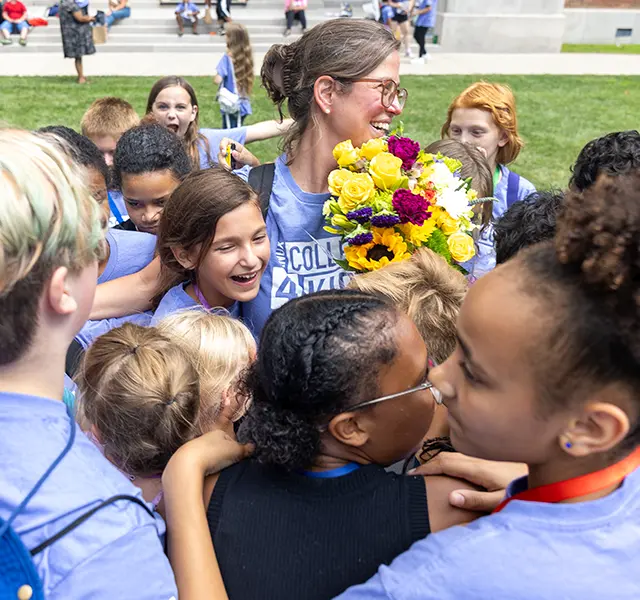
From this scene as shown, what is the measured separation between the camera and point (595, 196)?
1221 mm

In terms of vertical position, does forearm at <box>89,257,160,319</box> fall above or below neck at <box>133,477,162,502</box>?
above

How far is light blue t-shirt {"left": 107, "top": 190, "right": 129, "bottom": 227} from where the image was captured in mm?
4397

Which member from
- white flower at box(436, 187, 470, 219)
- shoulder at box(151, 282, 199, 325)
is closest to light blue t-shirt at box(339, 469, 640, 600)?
white flower at box(436, 187, 470, 219)

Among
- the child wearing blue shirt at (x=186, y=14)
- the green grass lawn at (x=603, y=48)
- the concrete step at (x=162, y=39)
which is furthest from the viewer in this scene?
the green grass lawn at (x=603, y=48)

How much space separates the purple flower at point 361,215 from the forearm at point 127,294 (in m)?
1.04

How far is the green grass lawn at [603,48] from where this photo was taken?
2247 centimetres

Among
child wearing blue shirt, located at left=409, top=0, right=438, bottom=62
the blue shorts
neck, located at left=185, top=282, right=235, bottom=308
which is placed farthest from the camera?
the blue shorts

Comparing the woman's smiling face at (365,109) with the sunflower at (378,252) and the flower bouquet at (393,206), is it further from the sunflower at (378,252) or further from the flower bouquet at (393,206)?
the sunflower at (378,252)

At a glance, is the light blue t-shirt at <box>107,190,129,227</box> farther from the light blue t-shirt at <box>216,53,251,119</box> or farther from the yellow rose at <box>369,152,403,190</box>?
the light blue t-shirt at <box>216,53,251,119</box>

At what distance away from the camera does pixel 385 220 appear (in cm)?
265

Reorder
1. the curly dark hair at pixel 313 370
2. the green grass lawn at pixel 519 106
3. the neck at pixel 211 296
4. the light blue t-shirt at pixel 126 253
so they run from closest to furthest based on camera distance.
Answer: the curly dark hair at pixel 313 370
the neck at pixel 211 296
the light blue t-shirt at pixel 126 253
the green grass lawn at pixel 519 106

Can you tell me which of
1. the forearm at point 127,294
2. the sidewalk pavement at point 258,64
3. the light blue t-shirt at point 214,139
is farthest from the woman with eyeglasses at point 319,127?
the sidewalk pavement at point 258,64

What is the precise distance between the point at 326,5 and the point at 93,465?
24.8 metres

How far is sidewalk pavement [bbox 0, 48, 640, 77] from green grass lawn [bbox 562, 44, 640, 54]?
276 cm
